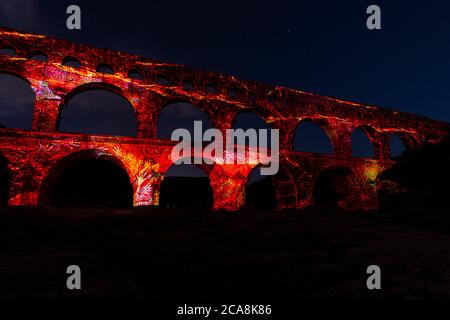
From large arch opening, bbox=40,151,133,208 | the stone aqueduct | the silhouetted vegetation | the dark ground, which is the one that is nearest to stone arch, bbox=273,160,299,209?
the stone aqueduct

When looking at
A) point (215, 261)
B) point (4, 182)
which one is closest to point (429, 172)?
point (215, 261)

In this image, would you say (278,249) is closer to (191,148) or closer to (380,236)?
(380,236)

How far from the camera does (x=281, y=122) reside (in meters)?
14.7

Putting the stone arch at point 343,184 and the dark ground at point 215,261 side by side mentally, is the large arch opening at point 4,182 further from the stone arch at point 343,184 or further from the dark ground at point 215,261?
the stone arch at point 343,184

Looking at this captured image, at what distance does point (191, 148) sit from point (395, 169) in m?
7.57

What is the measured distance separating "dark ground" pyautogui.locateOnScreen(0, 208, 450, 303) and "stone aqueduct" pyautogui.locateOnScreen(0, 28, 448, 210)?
6.46m

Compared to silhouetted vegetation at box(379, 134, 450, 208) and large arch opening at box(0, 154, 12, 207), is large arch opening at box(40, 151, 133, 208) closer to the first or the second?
large arch opening at box(0, 154, 12, 207)

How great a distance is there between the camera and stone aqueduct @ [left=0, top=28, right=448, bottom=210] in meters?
10.0

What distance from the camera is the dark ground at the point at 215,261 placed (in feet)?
4.79

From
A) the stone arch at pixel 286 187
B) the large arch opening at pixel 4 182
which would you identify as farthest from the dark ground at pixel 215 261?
the large arch opening at pixel 4 182

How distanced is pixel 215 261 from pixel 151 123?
1069 cm

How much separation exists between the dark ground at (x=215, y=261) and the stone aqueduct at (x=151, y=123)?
6.46 m

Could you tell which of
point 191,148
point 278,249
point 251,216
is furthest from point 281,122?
point 278,249

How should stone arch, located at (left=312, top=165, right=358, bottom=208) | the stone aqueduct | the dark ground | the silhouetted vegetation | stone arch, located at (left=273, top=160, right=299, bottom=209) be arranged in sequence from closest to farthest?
the dark ground < the silhouetted vegetation < the stone aqueduct < stone arch, located at (left=273, top=160, right=299, bottom=209) < stone arch, located at (left=312, top=165, right=358, bottom=208)
